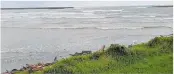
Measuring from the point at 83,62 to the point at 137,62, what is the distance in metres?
1.84

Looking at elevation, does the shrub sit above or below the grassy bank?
above

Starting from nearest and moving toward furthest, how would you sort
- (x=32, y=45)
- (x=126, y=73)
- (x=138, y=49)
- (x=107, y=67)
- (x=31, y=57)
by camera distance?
1. (x=126, y=73)
2. (x=107, y=67)
3. (x=138, y=49)
4. (x=31, y=57)
5. (x=32, y=45)

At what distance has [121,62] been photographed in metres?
12.3

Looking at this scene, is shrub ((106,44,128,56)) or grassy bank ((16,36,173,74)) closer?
grassy bank ((16,36,173,74))

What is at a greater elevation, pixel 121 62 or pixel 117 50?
pixel 117 50

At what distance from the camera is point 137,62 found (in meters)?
12.3

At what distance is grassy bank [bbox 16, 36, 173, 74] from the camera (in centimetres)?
1141

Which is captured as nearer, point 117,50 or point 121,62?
point 121,62

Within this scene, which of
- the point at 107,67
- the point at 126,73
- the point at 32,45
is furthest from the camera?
the point at 32,45

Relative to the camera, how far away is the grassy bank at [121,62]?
1141cm

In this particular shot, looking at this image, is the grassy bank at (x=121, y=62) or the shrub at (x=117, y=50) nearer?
the grassy bank at (x=121, y=62)

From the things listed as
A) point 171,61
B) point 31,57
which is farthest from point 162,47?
point 31,57

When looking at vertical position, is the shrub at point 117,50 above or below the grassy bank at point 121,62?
above

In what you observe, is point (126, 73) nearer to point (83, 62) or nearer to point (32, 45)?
point (83, 62)
